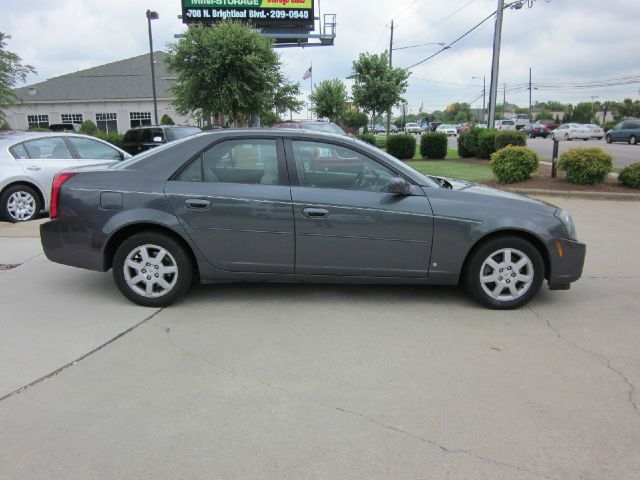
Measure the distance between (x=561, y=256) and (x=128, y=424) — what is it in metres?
3.90

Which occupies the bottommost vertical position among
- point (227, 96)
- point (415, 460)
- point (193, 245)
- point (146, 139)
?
point (415, 460)

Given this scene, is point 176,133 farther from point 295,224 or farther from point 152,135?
point 295,224

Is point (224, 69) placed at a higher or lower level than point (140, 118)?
higher

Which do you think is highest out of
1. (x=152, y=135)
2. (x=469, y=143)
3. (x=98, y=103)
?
(x=98, y=103)

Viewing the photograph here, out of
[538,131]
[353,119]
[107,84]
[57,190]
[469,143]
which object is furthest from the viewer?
[538,131]

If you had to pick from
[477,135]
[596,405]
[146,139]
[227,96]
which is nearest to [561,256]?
[596,405]

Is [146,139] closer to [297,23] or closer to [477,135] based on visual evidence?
[477,135]

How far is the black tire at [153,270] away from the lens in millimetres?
4820

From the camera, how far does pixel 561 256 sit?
483 centimetres

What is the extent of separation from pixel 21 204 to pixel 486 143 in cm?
1549

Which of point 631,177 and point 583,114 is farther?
point 583,114

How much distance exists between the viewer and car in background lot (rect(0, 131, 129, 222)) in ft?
28.9

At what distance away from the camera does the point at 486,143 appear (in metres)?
19.2

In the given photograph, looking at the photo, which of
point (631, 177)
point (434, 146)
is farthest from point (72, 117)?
point (631, 177)
